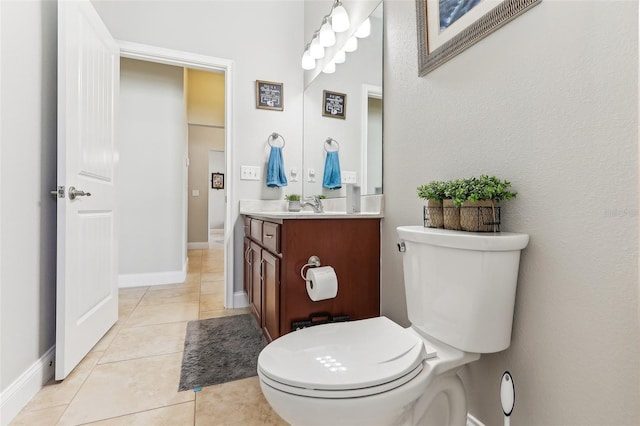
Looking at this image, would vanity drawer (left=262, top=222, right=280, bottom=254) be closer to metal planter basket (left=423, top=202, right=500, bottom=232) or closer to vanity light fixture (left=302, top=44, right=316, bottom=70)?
metal planter basket (left=423, top=202, right=500, bottom=232)

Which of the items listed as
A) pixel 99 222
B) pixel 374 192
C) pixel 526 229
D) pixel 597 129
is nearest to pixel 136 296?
pixel 99 222

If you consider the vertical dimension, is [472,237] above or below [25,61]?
below

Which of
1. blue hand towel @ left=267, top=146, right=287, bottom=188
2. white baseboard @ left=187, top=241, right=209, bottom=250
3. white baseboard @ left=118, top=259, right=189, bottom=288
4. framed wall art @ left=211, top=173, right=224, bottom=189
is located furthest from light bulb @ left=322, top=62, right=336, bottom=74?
framed wall art @ left=211, top=173, right=224, bottom=189

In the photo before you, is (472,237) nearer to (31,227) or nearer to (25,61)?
(31,227)

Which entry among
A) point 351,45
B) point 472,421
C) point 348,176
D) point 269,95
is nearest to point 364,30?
point 351,45

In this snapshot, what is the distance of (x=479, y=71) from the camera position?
3.32 feet

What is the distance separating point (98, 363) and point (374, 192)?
1655mm

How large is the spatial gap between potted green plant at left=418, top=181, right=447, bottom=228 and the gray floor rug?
108cm

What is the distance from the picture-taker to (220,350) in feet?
5.39

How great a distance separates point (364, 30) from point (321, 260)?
1.31 metres

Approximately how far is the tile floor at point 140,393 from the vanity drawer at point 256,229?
28.3 inches

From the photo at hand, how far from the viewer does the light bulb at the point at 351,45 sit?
5.94 feet

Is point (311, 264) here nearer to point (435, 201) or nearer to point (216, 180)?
point (435, 201)

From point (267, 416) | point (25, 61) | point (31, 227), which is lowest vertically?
point (267, 416)
